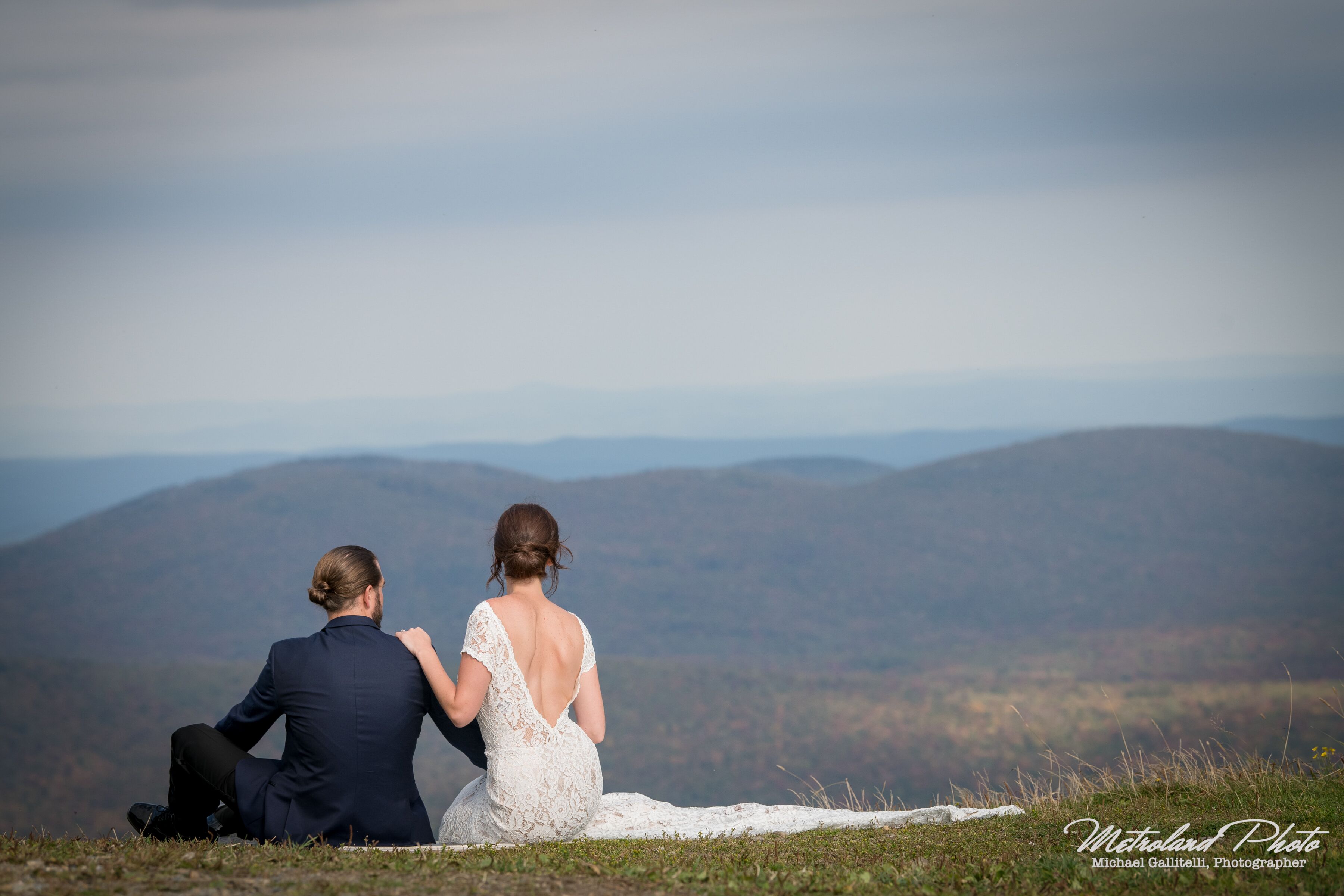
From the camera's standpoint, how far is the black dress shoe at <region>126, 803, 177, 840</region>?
5.82m

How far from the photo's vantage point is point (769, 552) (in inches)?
5438

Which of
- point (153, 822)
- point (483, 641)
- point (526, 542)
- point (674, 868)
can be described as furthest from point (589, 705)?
point (153, 822)

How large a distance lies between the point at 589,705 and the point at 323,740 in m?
1.44

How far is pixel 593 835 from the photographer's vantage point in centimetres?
686

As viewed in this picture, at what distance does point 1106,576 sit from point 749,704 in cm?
6509

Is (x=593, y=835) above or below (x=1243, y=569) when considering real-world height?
above

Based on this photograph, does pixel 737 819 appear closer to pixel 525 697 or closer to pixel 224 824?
pixel 525 697

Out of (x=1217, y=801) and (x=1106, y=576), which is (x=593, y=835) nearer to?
(x=1217, y=801)

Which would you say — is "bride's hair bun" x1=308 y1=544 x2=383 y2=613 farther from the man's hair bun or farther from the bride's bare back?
the bride's bare back

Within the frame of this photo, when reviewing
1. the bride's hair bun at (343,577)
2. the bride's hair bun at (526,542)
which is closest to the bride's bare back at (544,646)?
the bride's hair bun at (526,542)

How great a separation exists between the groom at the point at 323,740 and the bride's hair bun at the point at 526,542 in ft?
2.06

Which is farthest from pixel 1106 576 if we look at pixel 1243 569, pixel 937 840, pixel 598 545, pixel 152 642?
pixel 937 840

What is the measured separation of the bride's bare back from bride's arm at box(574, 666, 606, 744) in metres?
0.10

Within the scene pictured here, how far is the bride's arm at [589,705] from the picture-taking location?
633cm
